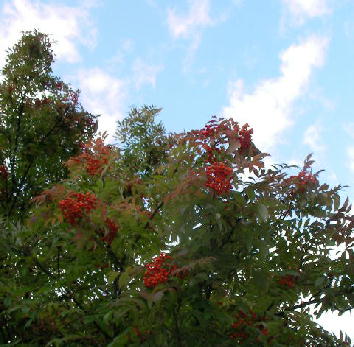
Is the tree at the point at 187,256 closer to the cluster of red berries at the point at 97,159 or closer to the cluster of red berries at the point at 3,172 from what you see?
the cluster of red berries at the point at 97,159

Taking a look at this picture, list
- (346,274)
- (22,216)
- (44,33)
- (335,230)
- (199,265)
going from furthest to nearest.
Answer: (44,33) → (22,216) → (335,230) → (346,274) → (199,265)

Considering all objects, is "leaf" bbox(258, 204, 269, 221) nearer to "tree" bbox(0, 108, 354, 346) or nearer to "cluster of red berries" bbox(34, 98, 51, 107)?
"tree" bbox(0, 108, 354, 346)

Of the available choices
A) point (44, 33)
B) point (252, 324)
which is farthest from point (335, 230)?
point (44, 33)

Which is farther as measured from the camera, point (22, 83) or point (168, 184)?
point (22, 83)

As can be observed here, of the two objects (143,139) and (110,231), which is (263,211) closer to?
(110,231)

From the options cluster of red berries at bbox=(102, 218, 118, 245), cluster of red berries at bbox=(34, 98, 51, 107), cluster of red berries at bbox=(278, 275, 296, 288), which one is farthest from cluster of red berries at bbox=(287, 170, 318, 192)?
cluster of red berries at bbox=(34, 98, 51, 107)

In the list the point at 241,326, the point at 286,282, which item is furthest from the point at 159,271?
the point at 286,282

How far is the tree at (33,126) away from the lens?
9898 millimetres

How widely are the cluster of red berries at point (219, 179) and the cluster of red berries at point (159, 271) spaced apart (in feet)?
2.45

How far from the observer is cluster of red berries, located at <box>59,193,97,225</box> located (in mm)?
4875

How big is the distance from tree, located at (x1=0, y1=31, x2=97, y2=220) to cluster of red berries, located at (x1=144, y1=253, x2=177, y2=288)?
18.2 feet

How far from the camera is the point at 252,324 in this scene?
4770 millimetres

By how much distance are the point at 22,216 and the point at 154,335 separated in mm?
5794

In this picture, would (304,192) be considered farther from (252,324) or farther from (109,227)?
(109,227)
